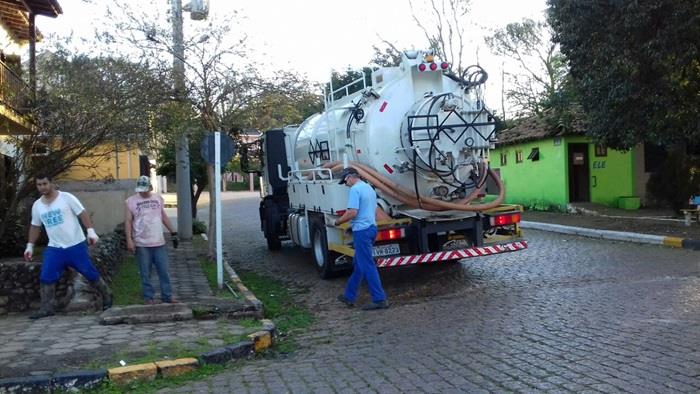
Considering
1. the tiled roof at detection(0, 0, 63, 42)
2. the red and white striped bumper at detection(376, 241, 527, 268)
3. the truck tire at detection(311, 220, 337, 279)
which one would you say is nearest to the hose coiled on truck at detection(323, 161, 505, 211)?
the red and white striped bumper at detection(376, 241, 527, 268)

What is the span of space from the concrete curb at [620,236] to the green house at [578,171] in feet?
14.7

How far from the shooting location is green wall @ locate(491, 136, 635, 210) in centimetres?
2147

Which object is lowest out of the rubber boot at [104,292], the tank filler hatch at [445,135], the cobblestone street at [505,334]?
the cobblestone street at [505,334]

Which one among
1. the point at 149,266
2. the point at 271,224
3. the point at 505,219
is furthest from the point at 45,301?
the point at 271,224

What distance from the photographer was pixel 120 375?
5.27 meters

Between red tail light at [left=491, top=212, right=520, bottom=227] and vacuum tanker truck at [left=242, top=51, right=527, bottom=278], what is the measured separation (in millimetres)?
15

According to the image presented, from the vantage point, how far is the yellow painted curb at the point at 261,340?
6.35 m

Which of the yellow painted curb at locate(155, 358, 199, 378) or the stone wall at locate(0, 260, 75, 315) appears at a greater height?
the stone wall at locate(0, 260, 75, 315)

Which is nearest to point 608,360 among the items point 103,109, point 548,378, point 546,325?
point 548,378

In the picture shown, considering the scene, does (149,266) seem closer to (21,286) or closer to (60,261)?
(60,261)

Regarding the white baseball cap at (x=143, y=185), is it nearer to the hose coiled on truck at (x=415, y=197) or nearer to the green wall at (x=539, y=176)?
the hose coiled on truck at (x=415, y=197)

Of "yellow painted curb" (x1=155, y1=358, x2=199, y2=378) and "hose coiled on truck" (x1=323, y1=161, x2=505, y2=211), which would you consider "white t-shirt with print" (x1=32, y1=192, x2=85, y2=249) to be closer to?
"yellow painted curb" (x1=155, y1=358, x2=199, y2=378)

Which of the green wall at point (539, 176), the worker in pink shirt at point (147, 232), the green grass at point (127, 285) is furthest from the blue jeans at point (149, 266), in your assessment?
the green wall at point (539, 176)

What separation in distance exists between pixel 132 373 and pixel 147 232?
2815mm
